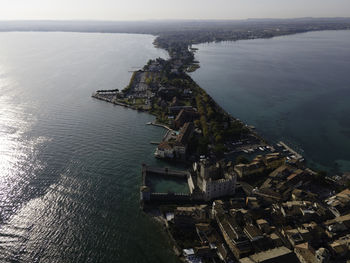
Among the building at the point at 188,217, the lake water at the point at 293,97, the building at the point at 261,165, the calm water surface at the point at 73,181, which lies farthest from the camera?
the lake water at the point at 293,97

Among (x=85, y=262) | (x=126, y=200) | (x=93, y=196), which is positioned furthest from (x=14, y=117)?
(x=85, y=262)

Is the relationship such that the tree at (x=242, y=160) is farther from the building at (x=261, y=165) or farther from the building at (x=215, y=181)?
the building at (x=215, y=181)

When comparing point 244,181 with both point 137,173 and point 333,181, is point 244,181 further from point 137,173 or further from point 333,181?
point 137,173

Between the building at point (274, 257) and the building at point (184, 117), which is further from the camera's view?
the building at point (184, 117)

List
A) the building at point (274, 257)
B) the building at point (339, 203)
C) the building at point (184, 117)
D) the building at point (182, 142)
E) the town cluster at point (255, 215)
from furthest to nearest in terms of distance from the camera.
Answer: the building at point (184, 117), the building at point (182, 142), the building at point (339, 203), the town cluster at point (255, 215), the building at point (274, 257)

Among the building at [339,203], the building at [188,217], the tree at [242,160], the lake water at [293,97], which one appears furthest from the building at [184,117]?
the building at [339,203]

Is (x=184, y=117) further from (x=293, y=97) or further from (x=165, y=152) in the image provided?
(x=293, y=97)

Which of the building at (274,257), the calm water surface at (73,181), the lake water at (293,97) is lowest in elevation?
the lake water at (293,97)
